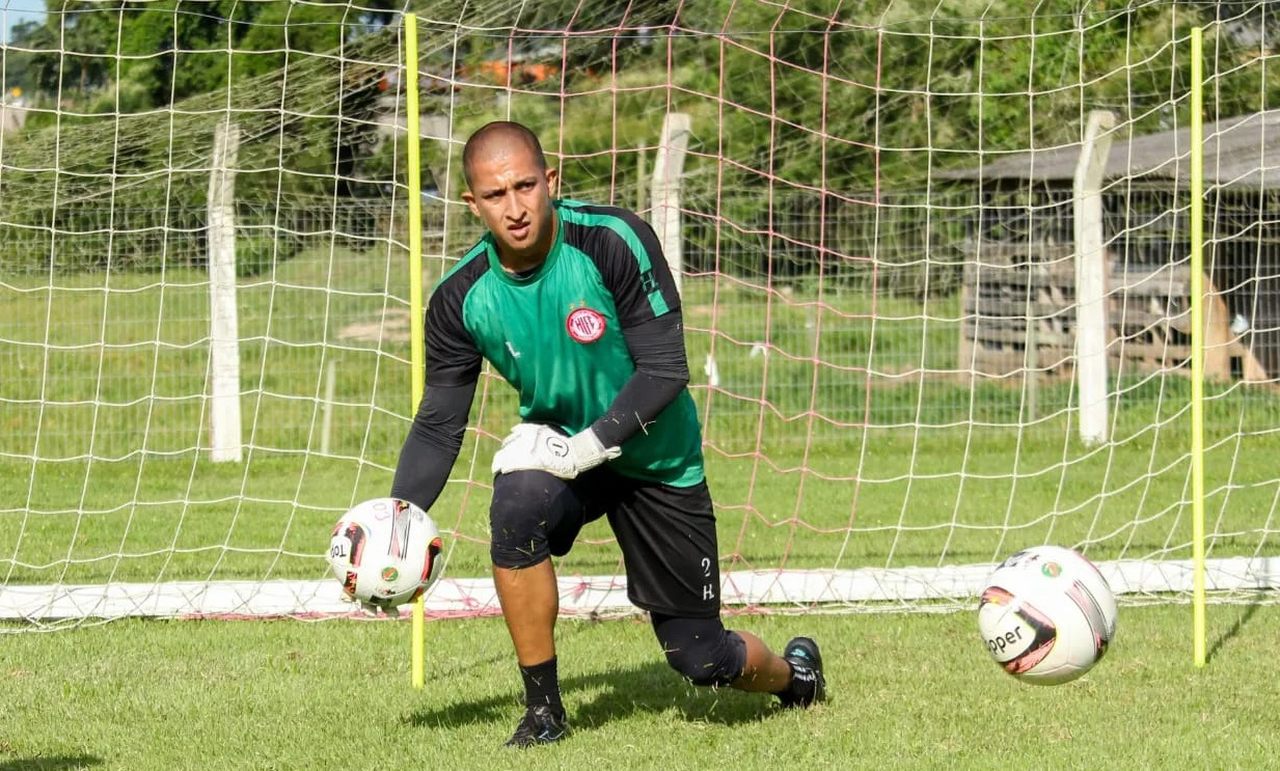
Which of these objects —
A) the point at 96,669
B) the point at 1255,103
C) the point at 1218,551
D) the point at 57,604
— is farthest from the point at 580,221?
the point at 1255,103

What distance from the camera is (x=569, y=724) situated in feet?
18.8

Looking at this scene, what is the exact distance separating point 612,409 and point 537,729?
1201mm

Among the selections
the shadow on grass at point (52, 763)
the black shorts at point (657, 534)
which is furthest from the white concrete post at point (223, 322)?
the black shorts at point (657, 534)

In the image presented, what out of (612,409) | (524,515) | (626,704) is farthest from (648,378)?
(626,704)

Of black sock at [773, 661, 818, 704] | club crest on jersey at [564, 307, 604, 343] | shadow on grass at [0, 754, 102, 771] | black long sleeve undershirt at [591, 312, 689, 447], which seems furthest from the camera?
black sock at [773, 661, 818, 704]

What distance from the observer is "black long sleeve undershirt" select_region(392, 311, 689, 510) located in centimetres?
502

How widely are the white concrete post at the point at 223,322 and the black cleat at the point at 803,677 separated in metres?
6.14

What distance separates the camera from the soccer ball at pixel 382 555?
490 cm

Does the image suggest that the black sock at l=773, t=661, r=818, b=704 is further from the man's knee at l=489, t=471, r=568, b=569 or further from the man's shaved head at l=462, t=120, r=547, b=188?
the man's shaved head at l=462, t=120, r=547, b=188

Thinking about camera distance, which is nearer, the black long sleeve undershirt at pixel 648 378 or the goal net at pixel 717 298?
the black long sleeve undershirt at pixel 648 378

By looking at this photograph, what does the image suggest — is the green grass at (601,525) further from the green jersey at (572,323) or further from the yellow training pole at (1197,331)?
the green jersey at (572,323)

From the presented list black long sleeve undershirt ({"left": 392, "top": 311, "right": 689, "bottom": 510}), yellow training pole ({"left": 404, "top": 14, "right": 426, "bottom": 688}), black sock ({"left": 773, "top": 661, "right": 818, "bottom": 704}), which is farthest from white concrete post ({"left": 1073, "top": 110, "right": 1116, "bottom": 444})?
black long sleeve undershirt ({"left": 392, "top": 311, "right": 689, "bottom": 510})

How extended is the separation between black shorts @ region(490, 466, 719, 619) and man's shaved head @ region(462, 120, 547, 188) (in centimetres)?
110

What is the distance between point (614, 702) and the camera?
619 cm
